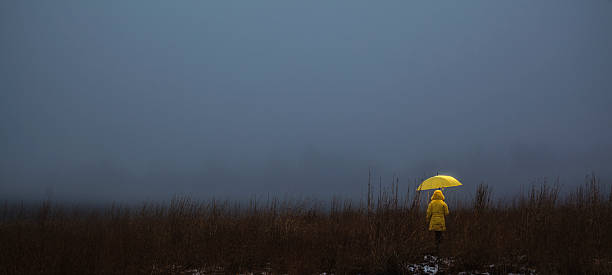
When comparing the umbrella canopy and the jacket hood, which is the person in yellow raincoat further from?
the umbrella canopy

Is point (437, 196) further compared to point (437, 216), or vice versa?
point (437, 196)

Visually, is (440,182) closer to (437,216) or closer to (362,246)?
(437,216)

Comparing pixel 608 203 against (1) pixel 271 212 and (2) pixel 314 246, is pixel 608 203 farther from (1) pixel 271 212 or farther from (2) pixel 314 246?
(1) pixel 271 212

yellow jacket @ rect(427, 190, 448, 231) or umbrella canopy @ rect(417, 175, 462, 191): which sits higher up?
umbrella canopy @ rect(417, 175, 462, 191)

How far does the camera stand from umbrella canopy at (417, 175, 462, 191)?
793cm

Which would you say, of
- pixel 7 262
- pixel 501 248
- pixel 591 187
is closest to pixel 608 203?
pixel 591 187

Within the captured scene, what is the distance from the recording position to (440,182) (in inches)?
318

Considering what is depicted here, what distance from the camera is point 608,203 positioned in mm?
8258

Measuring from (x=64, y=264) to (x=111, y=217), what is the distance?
7.90m

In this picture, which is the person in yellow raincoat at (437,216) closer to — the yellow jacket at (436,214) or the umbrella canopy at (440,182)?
the yellow jacket at (436,214)

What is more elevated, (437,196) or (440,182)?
(440,182)

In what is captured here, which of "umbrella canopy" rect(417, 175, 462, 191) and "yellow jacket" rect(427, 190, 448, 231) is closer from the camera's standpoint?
"yellow jacket" rect(427, 190, 448, 231)

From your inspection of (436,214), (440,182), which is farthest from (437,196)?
(436,214)

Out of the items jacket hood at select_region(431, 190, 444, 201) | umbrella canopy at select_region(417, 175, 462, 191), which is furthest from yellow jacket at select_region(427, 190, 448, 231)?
umbrella canopy at select_region(417, 175, 462, 191)
